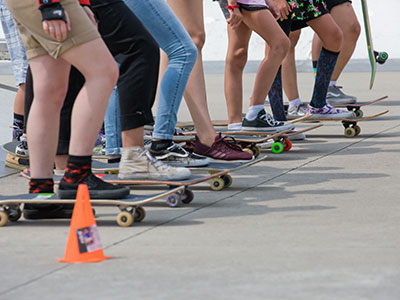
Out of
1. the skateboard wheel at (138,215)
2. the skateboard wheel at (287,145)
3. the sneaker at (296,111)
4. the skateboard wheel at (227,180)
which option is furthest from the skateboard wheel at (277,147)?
the skateboard wheel at (138,215)

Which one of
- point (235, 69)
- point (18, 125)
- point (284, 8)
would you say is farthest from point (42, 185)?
point (284, 8)

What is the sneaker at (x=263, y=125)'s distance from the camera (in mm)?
6770

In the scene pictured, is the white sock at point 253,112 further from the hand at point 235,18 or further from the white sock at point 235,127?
the hand at point 235,18

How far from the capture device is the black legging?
4637 millimetres

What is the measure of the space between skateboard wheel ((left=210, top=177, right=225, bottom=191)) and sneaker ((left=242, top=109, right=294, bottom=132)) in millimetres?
1669

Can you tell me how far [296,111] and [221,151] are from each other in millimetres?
3071

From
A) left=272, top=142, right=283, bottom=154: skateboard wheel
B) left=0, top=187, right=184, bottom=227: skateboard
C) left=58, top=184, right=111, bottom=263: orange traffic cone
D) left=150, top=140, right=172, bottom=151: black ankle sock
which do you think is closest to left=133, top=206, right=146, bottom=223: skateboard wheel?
left=0, top=187, right=184, bottom=227: skateboard

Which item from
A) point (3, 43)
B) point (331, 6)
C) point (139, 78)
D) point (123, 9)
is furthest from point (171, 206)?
point (3, 43)

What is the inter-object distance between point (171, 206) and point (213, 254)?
3.51 ft

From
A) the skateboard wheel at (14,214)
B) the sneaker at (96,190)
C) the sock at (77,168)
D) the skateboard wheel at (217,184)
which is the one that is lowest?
the skateboard wheel at (217,184)

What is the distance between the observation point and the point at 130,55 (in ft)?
15.3

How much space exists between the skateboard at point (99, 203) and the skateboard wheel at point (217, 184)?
0.76 meters

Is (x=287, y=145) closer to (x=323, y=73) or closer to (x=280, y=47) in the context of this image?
(x=280, y=47)

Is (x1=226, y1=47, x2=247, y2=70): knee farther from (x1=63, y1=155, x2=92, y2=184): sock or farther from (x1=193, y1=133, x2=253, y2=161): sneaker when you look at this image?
(x1=63, y1=155, x2=92, y2=184): sock
